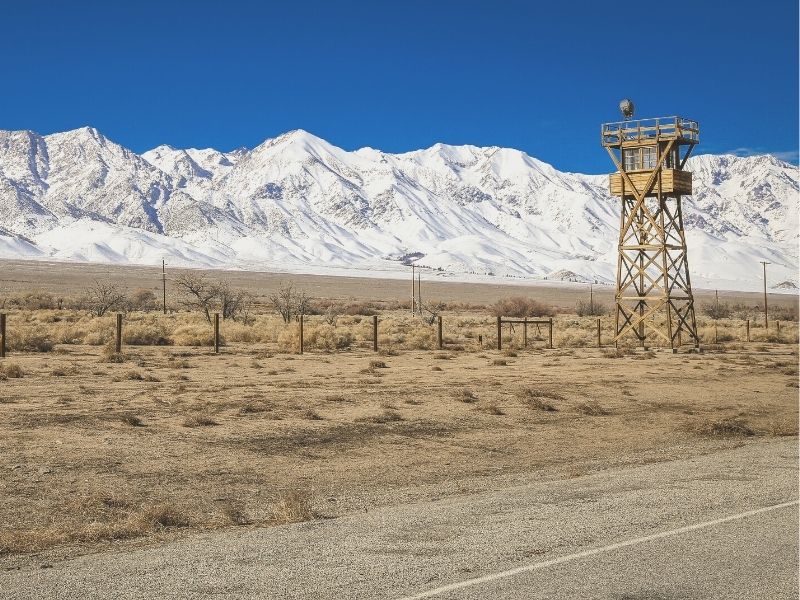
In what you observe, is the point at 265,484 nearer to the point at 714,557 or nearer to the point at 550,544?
the point at 550,544

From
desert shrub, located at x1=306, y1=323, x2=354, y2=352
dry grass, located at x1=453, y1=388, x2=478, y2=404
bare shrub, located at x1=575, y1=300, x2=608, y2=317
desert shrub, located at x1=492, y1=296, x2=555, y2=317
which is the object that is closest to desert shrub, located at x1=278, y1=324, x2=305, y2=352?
desert shrub, located at x1=306, y1=323, x2=354, y2=352

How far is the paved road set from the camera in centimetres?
689

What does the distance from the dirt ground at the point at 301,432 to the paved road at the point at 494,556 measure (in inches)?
35.1

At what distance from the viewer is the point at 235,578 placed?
7.19 meters

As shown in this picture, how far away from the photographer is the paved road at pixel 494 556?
6.89 metres

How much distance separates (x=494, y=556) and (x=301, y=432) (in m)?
8.10

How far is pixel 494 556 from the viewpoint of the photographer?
7793 millimetres

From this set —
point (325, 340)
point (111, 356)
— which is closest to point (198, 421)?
point (111, 356)

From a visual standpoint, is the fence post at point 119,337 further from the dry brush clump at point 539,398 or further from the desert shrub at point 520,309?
the desert shrub at point 520,309

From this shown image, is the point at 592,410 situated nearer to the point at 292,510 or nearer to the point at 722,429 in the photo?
the point at 722,429

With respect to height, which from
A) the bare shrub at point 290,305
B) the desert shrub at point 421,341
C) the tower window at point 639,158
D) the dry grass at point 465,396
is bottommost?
the dry grass at point 465,396

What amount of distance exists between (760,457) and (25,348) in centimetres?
2463

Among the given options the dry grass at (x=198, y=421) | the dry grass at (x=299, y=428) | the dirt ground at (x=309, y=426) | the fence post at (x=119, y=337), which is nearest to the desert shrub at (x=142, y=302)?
the dirt ground at (x=309, y=426)

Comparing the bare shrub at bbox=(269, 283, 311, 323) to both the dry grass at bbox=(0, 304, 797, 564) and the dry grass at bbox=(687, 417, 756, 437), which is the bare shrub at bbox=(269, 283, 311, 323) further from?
the dry grass at bbox=(687, 417, 756, 437)
